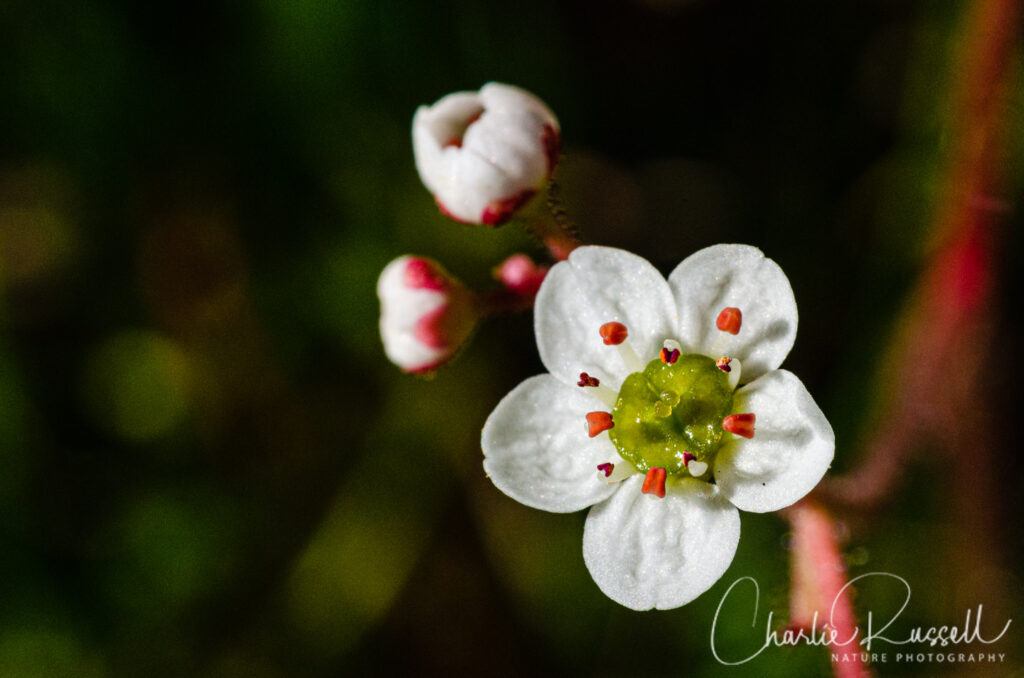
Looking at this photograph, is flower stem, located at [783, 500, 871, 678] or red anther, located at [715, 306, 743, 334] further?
flower stem, located at [783, 500, 871, 678]

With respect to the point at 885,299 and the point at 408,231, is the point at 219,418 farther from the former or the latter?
the point at 885,299

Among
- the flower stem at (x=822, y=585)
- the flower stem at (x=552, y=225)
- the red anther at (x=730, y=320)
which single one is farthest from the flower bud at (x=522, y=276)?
the flower stem at (x=822, y=585)

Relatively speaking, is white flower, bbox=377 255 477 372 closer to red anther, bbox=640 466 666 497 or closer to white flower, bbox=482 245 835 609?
white flower, bbox=482 245 835 609

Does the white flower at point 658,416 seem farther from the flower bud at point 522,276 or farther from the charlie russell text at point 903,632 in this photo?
the charlie russell text at point 903,632

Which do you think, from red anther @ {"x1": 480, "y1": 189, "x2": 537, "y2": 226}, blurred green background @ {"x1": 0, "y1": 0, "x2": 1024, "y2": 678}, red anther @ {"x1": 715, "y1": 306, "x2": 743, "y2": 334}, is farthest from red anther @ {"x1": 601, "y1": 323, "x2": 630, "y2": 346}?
blurred green background @ {"x1": 0, "y1": 0, "x2": 1024, "y2": 678}

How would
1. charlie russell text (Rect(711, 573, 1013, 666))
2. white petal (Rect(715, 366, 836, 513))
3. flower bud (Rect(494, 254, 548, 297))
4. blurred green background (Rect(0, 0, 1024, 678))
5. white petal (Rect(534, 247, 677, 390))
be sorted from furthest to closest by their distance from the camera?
blurred green background (Rect(0, 0, 1024, 678)) < charlie russell text (Rect(711, 573, 1013, 666)) < flower bud (Rect(494, 254, 548, 297)) < white petal (Rect(534, 247, 677, 390)) < white petal (Rect(715, 366, 836, 513))

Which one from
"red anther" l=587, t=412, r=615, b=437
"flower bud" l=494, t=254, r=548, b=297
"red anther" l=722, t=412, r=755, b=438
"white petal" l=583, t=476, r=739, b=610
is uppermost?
"flower bud" l=494, t=254, r=548, b=297

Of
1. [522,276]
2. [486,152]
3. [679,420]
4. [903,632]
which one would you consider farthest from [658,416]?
[903,632]

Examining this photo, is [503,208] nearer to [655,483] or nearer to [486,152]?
[486,152]
